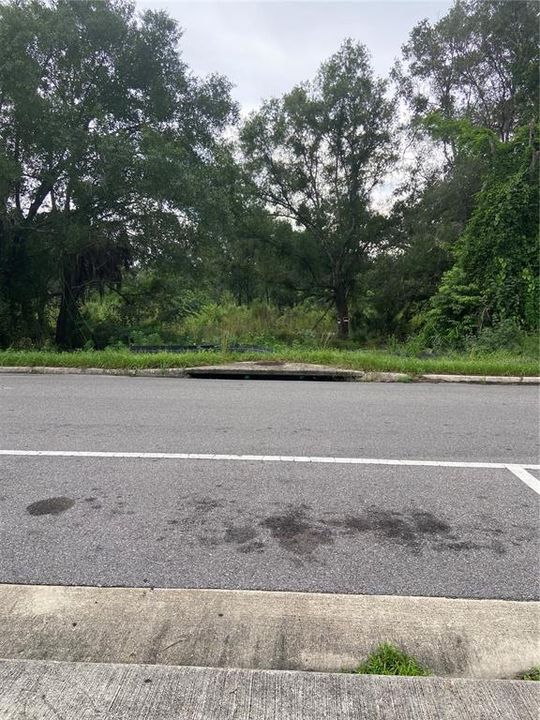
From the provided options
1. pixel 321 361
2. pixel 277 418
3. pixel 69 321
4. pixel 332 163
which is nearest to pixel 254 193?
pixel 332 163

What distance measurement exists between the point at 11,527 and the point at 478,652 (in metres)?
2.71

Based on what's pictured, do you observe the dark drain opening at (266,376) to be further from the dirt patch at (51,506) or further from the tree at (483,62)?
the tree at (483,62)

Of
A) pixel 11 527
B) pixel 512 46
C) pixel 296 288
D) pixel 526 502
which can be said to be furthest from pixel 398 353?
pixel 512 46

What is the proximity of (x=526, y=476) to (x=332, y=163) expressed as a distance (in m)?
23.2

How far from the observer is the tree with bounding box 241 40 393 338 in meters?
22.7

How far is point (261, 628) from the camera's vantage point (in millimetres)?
2145

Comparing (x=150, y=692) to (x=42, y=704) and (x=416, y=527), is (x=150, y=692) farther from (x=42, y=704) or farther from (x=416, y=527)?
(x=416, y=527)

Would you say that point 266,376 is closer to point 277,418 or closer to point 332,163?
point 277,418

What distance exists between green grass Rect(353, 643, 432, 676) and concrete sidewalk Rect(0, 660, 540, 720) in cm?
8

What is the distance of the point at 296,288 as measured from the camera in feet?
86.7

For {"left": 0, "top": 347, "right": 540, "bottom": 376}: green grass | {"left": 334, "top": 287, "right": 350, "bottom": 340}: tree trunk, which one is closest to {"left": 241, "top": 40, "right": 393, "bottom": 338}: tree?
{"left": 334, "top": 287, "right": 350, "bottom": 340}: tree trunk

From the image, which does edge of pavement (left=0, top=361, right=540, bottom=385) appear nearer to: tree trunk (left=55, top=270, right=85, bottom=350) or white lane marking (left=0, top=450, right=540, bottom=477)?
white lane marking (left=0, top=450, right=540, bottom=477)

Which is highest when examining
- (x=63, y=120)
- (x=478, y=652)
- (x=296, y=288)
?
(x=63, y=120)

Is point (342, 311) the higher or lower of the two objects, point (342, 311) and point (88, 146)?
the lower
